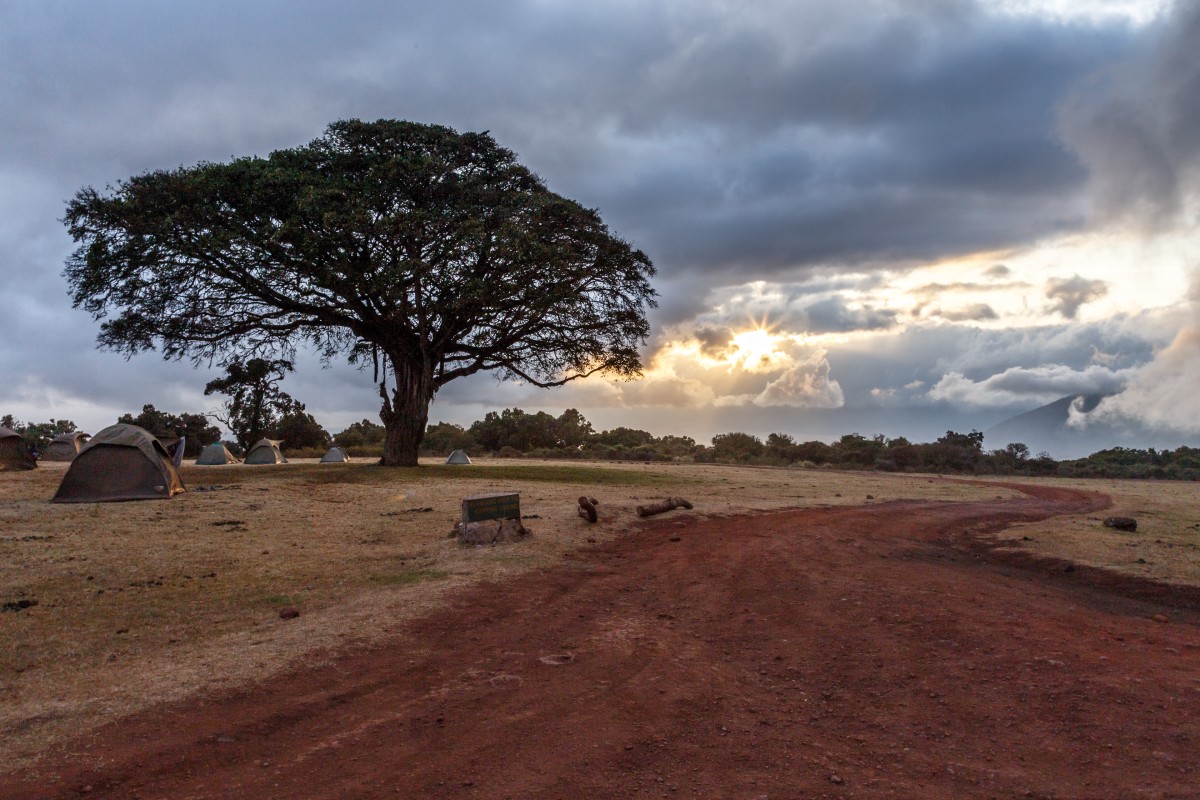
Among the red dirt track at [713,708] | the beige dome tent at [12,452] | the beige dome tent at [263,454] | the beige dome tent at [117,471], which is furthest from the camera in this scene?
the beige dome tent at [263,454]

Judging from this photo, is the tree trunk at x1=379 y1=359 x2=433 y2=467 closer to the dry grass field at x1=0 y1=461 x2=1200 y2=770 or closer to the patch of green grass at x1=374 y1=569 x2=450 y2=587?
the dry grass field at x1=0 y1=461 x2=1200 y2=770

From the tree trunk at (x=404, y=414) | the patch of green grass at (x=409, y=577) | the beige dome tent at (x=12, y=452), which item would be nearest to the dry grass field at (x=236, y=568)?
the patch of green grass at (x=409, y=577)

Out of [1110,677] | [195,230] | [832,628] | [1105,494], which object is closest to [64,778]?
[832,628]

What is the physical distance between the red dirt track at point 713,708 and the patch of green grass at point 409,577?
3.12ft

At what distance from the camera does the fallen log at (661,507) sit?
1628 centimetres

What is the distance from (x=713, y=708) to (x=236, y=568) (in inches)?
303

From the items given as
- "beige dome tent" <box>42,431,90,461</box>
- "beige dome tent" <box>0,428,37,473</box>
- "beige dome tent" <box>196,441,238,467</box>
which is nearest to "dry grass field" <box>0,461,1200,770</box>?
"beige dome tent" <box>0,428,37,473</box>

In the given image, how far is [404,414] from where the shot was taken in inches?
1148

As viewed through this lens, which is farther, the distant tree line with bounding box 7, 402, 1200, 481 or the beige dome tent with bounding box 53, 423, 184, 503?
the distant tree line with bounding box 7, 402, 1200, 481

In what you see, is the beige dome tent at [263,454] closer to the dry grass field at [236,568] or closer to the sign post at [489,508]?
the dry grass field at [236,568]

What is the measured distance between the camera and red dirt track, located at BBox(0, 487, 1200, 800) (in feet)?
13.4

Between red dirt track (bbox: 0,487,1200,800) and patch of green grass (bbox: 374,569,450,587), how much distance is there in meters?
0.95

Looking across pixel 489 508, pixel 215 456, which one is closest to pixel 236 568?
pixel 489 508

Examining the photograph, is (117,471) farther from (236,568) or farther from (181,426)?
(181,426)
